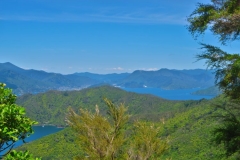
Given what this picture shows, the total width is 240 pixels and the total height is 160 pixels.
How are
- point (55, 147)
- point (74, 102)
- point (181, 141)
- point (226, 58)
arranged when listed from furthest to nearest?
point (74, 102)
point (55, 147)
point (181, 141)
point (226, 58)

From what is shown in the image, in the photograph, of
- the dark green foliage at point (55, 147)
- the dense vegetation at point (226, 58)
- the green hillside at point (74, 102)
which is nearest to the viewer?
the dense vegetation at point (226, 58)

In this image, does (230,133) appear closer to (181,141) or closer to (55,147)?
(181,141)

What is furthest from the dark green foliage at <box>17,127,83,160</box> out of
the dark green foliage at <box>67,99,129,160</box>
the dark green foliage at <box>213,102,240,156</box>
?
the dark green foliage at <box>213,102,240,156</box>

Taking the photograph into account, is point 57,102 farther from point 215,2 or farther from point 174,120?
point 215,2

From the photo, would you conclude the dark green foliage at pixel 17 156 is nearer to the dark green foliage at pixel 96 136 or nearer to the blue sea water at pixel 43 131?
the dark green foliage at pixel 96 136

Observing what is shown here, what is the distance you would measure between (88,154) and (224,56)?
146 inches

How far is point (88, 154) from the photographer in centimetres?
620

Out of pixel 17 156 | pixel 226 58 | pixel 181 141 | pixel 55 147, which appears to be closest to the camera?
A: pixel 17 156

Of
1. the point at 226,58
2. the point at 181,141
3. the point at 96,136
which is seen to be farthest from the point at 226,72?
the point at 181,141

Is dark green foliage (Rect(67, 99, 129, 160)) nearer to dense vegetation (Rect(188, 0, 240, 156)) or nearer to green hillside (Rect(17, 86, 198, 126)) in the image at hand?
dense vegetation (Rect(188, 0, 240, 156))

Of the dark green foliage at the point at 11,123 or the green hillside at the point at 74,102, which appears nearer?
the dark green foliage at the point at 11,123

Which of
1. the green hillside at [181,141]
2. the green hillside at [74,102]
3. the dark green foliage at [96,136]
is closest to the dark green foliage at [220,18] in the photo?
the dark green foliage at [96,136]

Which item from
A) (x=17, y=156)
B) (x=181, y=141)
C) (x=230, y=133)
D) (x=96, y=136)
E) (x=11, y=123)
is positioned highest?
(x=11, y=123)

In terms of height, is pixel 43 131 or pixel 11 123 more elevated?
pixel 11 123
